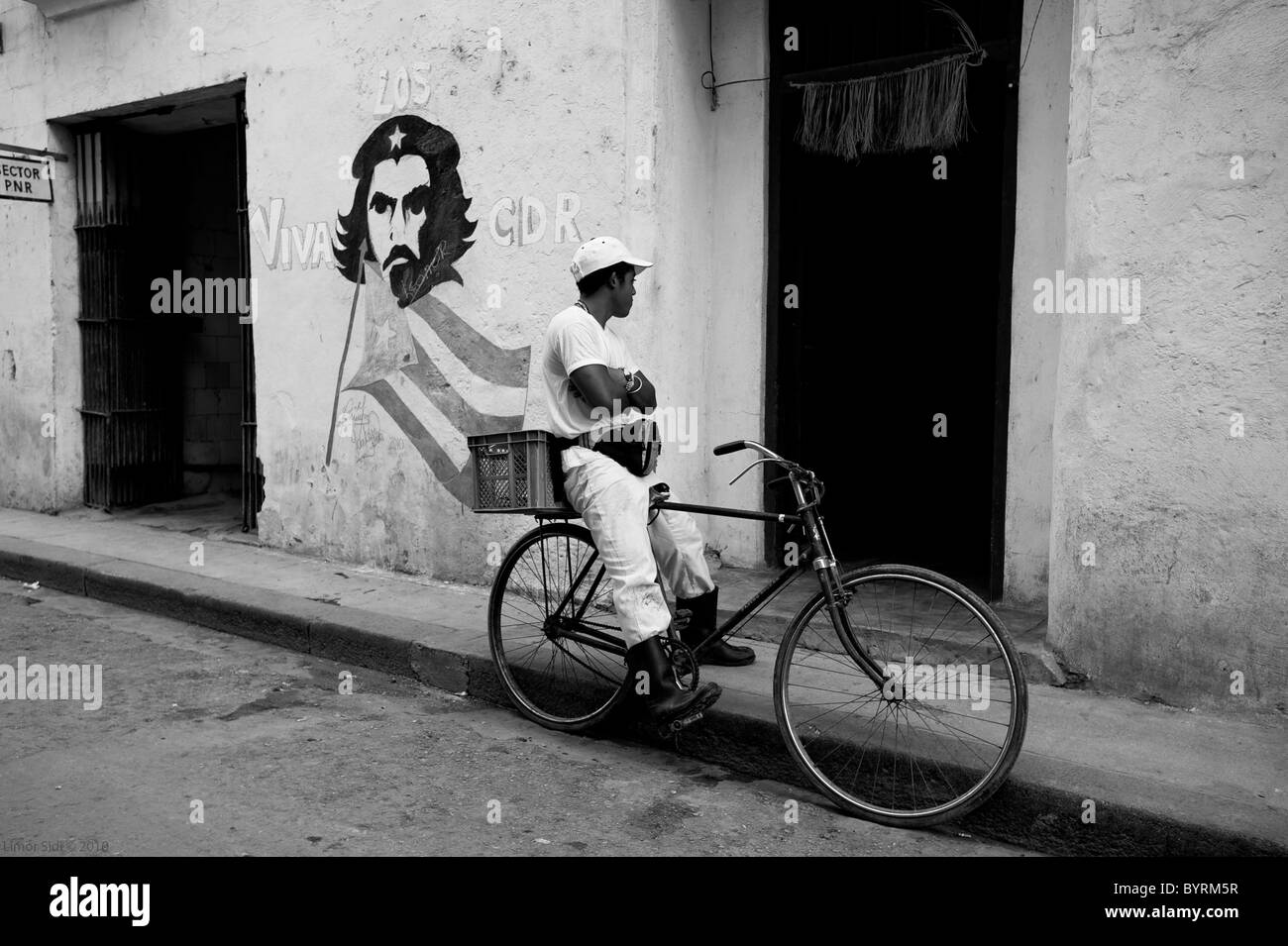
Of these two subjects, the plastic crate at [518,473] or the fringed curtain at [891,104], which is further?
the fringed curtain at [891,104]

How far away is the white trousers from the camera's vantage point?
4.27 m

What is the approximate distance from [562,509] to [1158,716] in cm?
251

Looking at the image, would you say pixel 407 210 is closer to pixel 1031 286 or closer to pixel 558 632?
pixel 558 632

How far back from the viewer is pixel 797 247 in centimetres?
681

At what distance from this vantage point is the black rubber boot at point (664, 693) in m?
4.18

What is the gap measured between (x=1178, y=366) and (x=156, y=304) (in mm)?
8707

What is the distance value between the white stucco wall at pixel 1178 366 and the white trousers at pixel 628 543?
5.56 feet

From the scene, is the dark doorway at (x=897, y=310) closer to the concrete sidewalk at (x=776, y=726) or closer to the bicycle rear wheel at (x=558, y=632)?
the concrete sidewalk at (x=776, y=726)

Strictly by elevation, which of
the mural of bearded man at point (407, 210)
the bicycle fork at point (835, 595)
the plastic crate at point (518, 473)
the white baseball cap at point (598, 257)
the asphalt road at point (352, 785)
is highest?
the mural of bearded man at point (407, 210)

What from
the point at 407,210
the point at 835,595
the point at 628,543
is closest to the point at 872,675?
the point at 835,595

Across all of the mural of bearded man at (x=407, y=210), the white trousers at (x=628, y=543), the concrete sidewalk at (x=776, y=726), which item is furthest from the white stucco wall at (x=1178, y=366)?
the mural of bearded man at (x=407, y=210)

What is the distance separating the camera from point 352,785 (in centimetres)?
416
